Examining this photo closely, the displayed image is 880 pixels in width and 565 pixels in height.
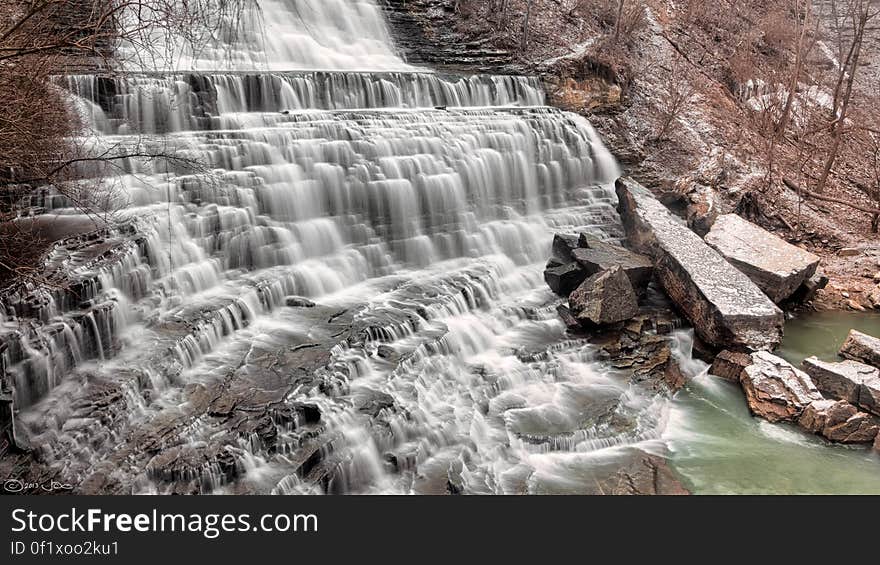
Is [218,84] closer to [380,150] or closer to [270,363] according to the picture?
[380,150]

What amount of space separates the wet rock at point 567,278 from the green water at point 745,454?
8.56 ft

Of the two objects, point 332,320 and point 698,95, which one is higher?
point 698,95

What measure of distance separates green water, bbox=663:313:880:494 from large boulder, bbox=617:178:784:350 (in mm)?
888

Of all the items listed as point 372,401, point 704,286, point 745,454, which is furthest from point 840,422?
point 372,401

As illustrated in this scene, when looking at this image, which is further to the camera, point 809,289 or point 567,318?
point 809,289

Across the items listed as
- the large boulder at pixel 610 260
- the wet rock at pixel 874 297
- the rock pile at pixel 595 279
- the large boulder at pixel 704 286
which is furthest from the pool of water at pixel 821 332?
the rock pile at pixel 595 279

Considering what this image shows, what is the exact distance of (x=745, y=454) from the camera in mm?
7789

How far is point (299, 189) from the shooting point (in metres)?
11.0

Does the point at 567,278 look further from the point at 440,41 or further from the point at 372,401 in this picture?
the point at 440,41

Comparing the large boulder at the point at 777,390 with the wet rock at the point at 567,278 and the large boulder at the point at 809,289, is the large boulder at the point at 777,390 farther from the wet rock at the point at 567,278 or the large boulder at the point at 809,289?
the large boulder at the point at 809,289

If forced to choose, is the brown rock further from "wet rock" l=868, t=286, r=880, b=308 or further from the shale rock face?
"wet rock" l=868, t=286, r=880, b=308

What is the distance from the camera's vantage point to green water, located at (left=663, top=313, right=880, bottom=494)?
7.21m

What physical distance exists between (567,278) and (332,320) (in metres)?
4.43
